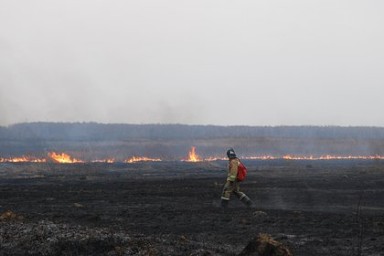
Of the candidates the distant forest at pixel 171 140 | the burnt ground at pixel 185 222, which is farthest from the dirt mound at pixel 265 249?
the distant forest at pixel 171 140

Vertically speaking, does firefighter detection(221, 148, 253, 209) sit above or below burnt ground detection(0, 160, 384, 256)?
above

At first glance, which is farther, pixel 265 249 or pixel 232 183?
pixel 232 183

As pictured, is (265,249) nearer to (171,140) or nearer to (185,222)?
→ (185,222)

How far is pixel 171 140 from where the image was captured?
3725 inches

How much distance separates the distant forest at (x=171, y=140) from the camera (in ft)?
263

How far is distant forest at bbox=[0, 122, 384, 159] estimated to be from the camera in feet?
263

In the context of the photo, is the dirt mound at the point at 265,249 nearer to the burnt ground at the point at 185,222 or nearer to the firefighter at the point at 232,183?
the burnt ground at the point at 185,222

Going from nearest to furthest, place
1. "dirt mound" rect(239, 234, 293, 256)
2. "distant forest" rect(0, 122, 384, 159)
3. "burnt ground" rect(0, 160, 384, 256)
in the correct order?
1. "dirt mound" rect(239, 234, 293, 256)
2. "burnt ground" rect(0, 160, 384, 256)
3. "distant forest" rect(0, 122, 384, 159)

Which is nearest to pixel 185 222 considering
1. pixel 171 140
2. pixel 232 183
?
pixel 232 183

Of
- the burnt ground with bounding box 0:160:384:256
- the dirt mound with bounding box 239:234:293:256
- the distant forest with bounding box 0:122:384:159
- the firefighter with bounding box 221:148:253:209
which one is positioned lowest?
Answer: the burnt ground with bounding box 0:160:384:256

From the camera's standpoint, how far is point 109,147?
8300 centimetres

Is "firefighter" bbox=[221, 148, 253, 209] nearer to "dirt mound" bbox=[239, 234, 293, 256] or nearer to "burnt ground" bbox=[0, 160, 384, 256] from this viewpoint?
"burnt ground" bbox=[0, 160, 384, 256]

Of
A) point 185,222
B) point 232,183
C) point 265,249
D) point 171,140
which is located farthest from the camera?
point 171,140

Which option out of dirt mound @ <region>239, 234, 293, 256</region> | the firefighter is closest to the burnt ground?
the firefighter
